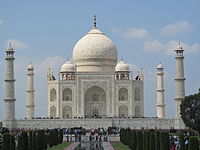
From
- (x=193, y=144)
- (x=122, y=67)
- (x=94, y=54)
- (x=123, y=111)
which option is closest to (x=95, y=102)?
(x=123, y=111)

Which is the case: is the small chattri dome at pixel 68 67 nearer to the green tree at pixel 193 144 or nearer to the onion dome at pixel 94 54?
the onion dome at pixel 94 54

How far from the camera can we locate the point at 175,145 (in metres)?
21.4

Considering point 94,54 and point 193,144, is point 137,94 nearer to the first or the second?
point 94,54

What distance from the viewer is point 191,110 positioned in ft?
111

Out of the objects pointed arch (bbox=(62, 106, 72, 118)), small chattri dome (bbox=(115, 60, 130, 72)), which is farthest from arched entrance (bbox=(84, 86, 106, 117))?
small chattri dome (bbox=(115, 60, 130, 72))

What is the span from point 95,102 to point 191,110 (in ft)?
41.2

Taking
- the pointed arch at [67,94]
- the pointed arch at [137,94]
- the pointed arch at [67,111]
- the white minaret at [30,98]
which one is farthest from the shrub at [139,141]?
the white minaret at [30,98]

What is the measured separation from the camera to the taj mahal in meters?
40.8

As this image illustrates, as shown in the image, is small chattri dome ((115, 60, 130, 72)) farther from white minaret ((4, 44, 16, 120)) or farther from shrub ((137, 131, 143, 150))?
shrub ((137, 131, 143, 150))

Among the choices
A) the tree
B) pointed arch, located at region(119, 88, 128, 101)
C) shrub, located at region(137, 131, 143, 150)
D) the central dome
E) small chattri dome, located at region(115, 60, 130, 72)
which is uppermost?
the central dome

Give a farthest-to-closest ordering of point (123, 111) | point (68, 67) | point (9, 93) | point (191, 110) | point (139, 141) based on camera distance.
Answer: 1. point (68, 67)
2. point (123, 111)
3. point (9, 93)
4. point (191, 110)
5. point (139, 141)

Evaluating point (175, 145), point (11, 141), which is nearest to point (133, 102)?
point (175, 145)

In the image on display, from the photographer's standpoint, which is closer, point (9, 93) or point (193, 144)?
point (193, 144)

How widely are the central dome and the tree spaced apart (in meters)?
13.0
